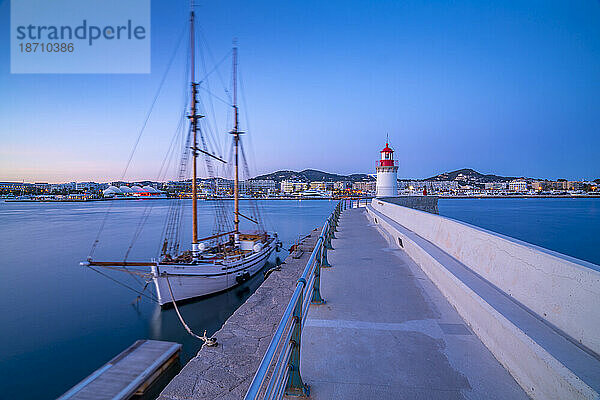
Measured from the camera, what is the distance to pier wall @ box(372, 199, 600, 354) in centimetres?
182

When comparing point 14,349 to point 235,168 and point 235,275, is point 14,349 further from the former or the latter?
point 235,168

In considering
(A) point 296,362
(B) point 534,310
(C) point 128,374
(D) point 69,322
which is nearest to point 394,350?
(A) point 296,362

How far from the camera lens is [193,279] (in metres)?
12.6

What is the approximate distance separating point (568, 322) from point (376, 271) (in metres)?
3.14

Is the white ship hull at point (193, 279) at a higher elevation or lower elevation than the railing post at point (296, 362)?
lower

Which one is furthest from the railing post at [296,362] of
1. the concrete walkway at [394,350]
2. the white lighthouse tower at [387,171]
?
the white lighthouse tower at [387,171]

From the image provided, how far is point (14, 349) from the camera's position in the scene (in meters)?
9.94

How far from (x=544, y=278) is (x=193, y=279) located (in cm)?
1260

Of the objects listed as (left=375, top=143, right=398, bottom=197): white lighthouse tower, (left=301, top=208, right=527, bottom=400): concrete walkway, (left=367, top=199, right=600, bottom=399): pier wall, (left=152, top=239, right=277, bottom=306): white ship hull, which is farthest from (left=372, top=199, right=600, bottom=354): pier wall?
(left=375, top=143, right=398, bottom=197): white lighthouse tower

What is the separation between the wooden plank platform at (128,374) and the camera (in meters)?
5.52

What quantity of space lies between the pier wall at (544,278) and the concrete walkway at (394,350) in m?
0.56

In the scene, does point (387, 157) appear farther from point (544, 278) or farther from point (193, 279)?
point (544, 278)

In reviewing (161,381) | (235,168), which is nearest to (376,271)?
(161,381)

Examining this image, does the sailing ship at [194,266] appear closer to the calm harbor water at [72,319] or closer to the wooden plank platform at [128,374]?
the calm harbor water at [72,319]
